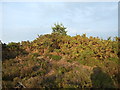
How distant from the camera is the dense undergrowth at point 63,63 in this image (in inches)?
247

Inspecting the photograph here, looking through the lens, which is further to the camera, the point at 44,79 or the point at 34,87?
the point at 44,79

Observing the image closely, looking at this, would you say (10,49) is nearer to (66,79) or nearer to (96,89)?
(66,79)

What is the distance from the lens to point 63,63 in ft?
31.1

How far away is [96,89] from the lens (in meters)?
5.56

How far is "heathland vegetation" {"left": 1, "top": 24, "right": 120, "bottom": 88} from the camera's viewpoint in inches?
247

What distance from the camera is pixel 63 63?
9.47 m

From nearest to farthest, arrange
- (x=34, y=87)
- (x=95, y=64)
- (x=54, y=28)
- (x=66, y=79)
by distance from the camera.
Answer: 1. (x=34, y=87)
2. (x=66, y=79)
3. (x=95, y=64)
4. (x=54, y=28)

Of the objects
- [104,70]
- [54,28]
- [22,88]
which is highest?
[54,28]

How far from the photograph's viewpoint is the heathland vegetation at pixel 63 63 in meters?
6.26

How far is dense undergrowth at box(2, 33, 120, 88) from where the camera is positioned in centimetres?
627

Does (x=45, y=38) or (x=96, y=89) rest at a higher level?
(x=45, y=38)

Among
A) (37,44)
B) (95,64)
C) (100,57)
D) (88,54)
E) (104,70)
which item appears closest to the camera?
(104,70)

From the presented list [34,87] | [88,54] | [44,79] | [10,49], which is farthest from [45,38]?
[34,87]

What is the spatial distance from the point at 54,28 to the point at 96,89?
15.2m
